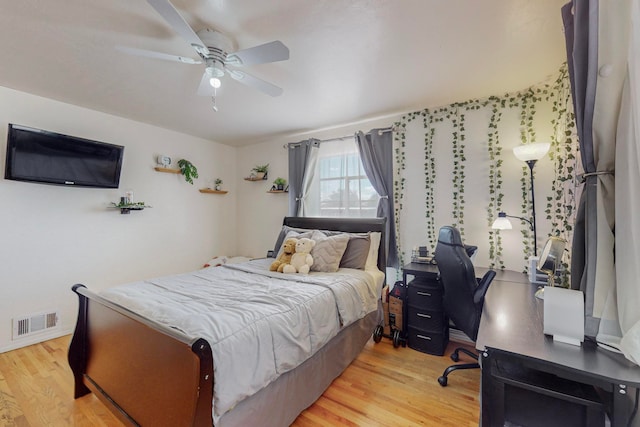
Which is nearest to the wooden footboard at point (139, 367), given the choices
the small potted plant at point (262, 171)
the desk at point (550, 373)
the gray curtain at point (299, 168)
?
the desk at point (550, 373)

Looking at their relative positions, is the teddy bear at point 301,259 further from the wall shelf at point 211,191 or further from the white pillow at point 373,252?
the wall shelf at point 211,191

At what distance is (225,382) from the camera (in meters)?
1.17

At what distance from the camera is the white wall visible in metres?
2.59

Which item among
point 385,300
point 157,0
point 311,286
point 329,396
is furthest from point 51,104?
point 385,300

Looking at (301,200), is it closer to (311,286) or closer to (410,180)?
(410,180)

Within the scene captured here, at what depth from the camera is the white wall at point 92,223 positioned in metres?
2.59

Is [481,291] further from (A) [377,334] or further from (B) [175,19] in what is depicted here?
(B) [175,19]

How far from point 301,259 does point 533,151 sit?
2.22 m

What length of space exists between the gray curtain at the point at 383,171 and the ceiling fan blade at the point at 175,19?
2.16 meters

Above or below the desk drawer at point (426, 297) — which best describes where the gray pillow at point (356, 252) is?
above

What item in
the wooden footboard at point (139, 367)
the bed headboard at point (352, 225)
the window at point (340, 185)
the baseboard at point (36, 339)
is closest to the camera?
the wooden footboard at point (139, 367)

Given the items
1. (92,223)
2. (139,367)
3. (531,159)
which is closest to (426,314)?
(531,159)

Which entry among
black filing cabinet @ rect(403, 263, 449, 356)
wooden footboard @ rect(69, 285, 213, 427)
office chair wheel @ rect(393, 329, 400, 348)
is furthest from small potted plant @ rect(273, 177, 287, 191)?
wooden footboard @ rect(69, 285, 213, 427)

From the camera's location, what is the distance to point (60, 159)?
2.73 metres
